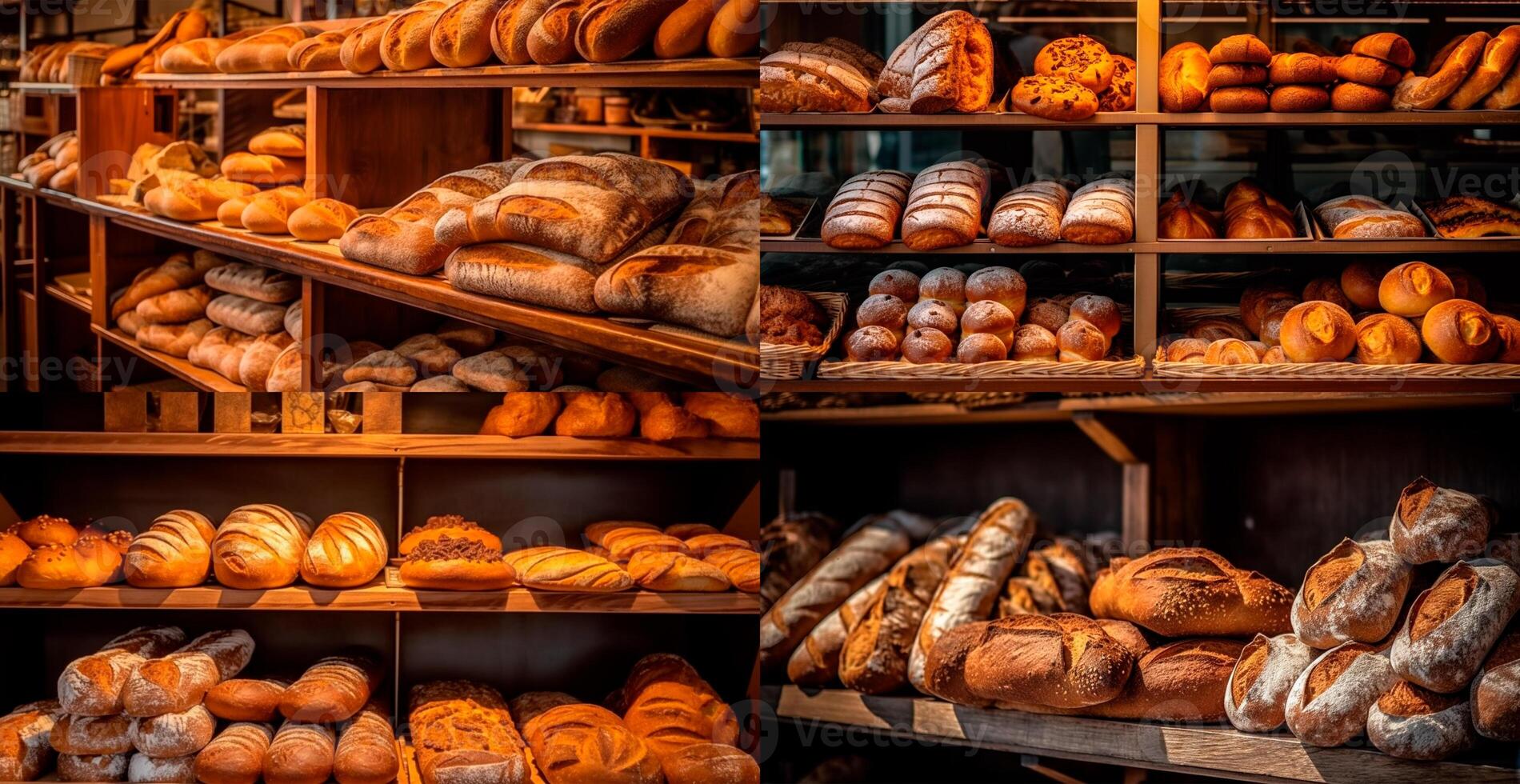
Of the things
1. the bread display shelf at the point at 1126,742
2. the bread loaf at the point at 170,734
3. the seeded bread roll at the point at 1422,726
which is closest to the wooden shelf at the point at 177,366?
the bread loaf at the point at 170,734

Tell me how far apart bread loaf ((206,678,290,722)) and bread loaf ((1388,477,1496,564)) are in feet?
7.52

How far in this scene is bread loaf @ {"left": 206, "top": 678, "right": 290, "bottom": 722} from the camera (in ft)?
7.73

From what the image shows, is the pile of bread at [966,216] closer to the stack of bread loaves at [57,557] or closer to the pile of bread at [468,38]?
the pile of bread at [468,38]

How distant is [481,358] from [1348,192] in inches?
74.7

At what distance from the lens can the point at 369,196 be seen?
229cm

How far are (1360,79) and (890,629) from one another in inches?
59.0

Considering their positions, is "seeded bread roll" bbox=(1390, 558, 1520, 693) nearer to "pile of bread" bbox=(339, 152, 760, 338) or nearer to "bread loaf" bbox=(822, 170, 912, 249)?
"bread loaf" bbox=(822, 170, 912, 249)

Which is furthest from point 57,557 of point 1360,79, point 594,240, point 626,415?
point 1360,79

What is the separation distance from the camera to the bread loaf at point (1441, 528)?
6.93 ft

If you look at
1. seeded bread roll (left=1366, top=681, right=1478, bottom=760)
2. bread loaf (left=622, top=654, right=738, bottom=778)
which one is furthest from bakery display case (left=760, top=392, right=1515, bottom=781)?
bread loaf (left=622, top=654, right=738, bottom=778)

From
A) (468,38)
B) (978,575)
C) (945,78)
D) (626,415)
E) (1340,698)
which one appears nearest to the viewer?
(468,38)

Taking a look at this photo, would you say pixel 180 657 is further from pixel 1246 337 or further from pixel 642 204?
pixel 1246 337

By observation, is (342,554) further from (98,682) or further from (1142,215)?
(1142,215)

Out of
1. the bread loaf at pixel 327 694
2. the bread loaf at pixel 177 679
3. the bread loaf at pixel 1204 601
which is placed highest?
the bread loaf at pixel 1204 601
